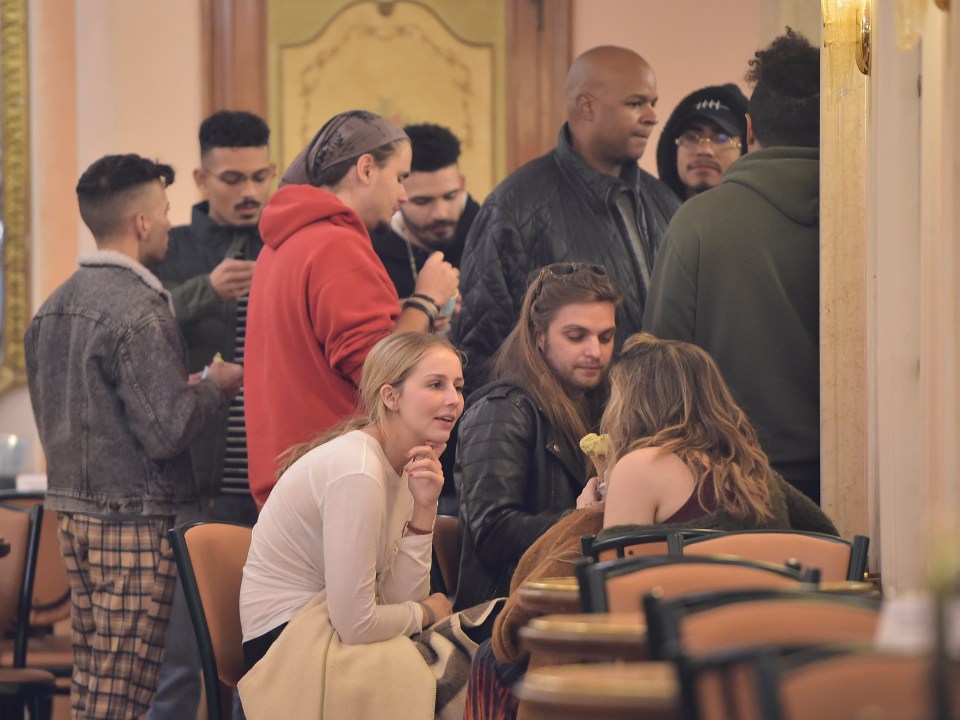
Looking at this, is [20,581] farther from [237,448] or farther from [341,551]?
[341,551]

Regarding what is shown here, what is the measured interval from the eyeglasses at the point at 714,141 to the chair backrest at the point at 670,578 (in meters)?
2.63

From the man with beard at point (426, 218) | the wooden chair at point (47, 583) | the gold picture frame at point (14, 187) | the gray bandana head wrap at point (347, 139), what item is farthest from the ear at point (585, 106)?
the gold picture frame at point (14, 187)

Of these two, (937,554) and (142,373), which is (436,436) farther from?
(937,554)

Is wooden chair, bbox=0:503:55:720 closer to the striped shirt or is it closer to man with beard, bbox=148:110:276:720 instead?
man with beard, bbox=148:110:276:720

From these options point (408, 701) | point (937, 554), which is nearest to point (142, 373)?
point (408, 701)

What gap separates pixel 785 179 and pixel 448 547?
1.10 meters

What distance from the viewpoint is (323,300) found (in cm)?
336

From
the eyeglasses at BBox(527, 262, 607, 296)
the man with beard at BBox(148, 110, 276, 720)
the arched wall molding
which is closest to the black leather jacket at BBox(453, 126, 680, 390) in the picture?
the eyeglasses at BBox(527, 262, 607, 296)

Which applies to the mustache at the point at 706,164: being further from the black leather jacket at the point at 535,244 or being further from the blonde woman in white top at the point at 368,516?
the blonde woman in white top at the point at 368,516

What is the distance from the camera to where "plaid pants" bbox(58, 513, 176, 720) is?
11.6 ft

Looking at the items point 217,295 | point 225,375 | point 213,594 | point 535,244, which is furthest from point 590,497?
point 217,295

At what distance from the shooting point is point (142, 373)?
3.64 m

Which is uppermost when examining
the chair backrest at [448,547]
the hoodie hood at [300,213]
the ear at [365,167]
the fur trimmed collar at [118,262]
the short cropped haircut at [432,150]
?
the short cropped haircut at [432,150]

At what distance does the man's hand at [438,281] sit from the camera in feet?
11.7
